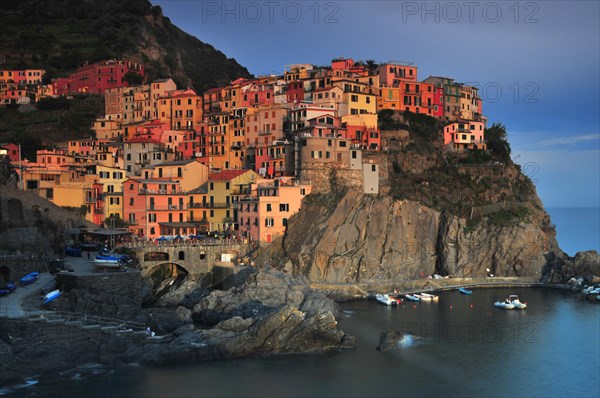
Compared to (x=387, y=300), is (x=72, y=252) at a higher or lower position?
higher

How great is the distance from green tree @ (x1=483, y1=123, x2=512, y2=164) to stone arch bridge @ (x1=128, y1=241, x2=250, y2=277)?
31.6 meters

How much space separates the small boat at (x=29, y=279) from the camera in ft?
139

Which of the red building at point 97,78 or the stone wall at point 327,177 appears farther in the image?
the red building at point 97,78

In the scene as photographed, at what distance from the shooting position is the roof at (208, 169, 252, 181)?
62.0 meters

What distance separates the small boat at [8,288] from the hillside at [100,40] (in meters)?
57.2

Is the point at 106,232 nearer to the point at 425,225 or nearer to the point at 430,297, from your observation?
the point at 430,297

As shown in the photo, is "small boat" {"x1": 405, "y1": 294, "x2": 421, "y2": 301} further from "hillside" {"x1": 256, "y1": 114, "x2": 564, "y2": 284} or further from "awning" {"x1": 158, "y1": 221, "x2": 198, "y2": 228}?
"awning" {"x1": 158, "y1": 221, "x2": 198, "y2": 228}

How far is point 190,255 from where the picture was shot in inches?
2125

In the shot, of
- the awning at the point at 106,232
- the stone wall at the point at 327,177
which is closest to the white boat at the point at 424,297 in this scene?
the stone wall at the point at 327,177

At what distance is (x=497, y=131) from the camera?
78375 mm

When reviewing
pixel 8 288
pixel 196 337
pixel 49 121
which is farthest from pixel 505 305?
pixel 49 121

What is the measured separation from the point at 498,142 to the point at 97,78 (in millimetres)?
50717

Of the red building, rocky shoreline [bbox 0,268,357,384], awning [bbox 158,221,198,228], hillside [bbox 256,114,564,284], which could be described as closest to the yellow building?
awning [bbox 158,221,198,228]

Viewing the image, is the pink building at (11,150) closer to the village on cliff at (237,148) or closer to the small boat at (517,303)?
the village on cliff at (237,148)
